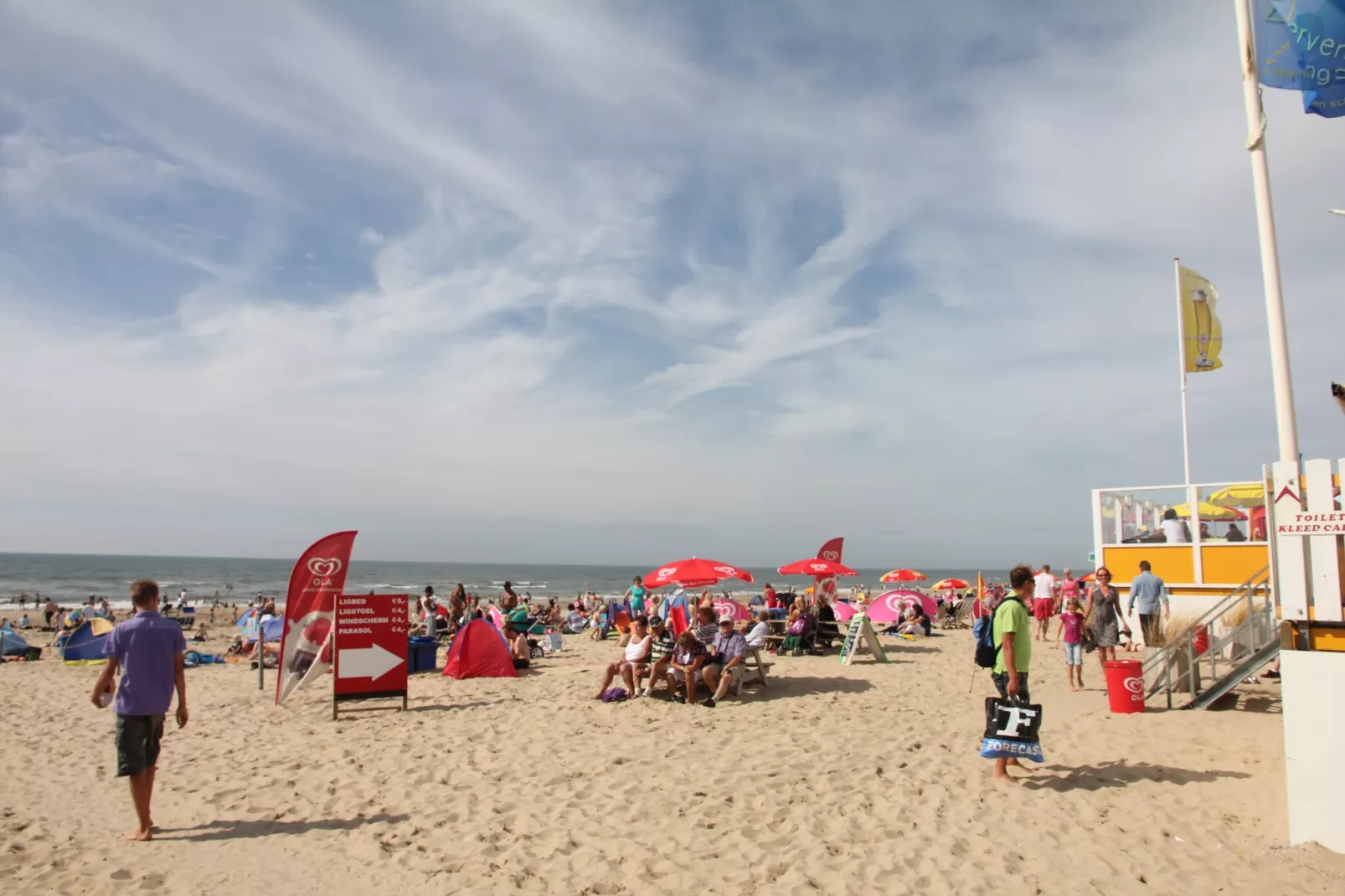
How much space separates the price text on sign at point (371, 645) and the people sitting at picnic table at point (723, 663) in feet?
11.5

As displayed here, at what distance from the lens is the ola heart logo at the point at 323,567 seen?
9734mm

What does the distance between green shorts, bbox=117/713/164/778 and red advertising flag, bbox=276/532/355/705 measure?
187 inches

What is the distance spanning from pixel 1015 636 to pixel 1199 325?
944cm

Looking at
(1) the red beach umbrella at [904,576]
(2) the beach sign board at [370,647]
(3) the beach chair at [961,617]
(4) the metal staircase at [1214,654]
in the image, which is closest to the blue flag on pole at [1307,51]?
(4) the metal staircase at [1214,654]

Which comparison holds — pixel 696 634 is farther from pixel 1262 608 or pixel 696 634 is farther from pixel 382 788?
pixel 1262 608

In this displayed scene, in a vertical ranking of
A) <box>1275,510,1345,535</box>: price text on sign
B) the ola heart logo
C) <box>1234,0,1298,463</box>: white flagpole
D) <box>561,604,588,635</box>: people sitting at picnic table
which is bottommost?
<box>561,604,588,635</box>: people sitting at picnic table

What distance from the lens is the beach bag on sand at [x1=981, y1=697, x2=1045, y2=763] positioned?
571 centimetres

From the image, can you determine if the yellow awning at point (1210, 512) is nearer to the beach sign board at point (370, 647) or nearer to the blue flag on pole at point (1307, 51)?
the blue flag on pole at point (1307, 51)

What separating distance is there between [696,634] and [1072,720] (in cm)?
401

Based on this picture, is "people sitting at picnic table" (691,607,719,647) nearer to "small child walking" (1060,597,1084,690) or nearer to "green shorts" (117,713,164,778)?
"small child walking" (1060,597,1084,690)

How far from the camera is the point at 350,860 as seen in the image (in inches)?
187

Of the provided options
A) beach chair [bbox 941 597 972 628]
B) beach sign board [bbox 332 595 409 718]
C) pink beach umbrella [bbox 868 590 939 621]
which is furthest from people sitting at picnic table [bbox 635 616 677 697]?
beach chair [bbox 941 597 972 628]

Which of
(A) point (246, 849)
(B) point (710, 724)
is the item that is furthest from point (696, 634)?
(A) point (246, 849)

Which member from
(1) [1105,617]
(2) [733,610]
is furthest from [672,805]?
(2) [733,610]
